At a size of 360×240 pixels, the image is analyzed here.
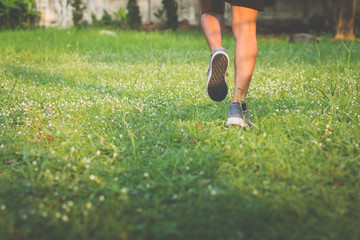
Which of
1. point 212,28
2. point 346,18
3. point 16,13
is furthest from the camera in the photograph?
point 16,13

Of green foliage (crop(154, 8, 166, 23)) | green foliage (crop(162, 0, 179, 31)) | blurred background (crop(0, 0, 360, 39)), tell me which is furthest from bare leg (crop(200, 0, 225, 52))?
green foliage (crop(154, 8, 166, 23))

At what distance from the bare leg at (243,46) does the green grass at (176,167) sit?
1.17 ft

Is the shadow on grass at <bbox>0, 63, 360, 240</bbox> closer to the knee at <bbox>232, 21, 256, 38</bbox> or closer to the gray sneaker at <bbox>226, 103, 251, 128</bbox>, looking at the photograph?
the gray sneaker at <bbox>226, 103, 251, 128</bbox>

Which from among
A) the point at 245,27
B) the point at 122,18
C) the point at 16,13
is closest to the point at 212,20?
the point at 245,27

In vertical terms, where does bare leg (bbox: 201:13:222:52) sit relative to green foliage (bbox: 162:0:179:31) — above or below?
below

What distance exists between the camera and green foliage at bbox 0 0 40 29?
11047 mm

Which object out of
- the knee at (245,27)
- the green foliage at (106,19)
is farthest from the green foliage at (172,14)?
the knee at (245,27)

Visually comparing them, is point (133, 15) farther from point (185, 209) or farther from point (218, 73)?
point (185, 209)

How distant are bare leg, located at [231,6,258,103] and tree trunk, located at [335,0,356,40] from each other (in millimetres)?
9526

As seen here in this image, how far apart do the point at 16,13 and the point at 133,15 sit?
5289mm

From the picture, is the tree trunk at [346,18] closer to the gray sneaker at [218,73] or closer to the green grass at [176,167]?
the green grass at [176,167]

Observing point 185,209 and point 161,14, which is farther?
point 161,14

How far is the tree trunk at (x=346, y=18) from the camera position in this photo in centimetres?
1033

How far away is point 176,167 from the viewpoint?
191 centimetres
